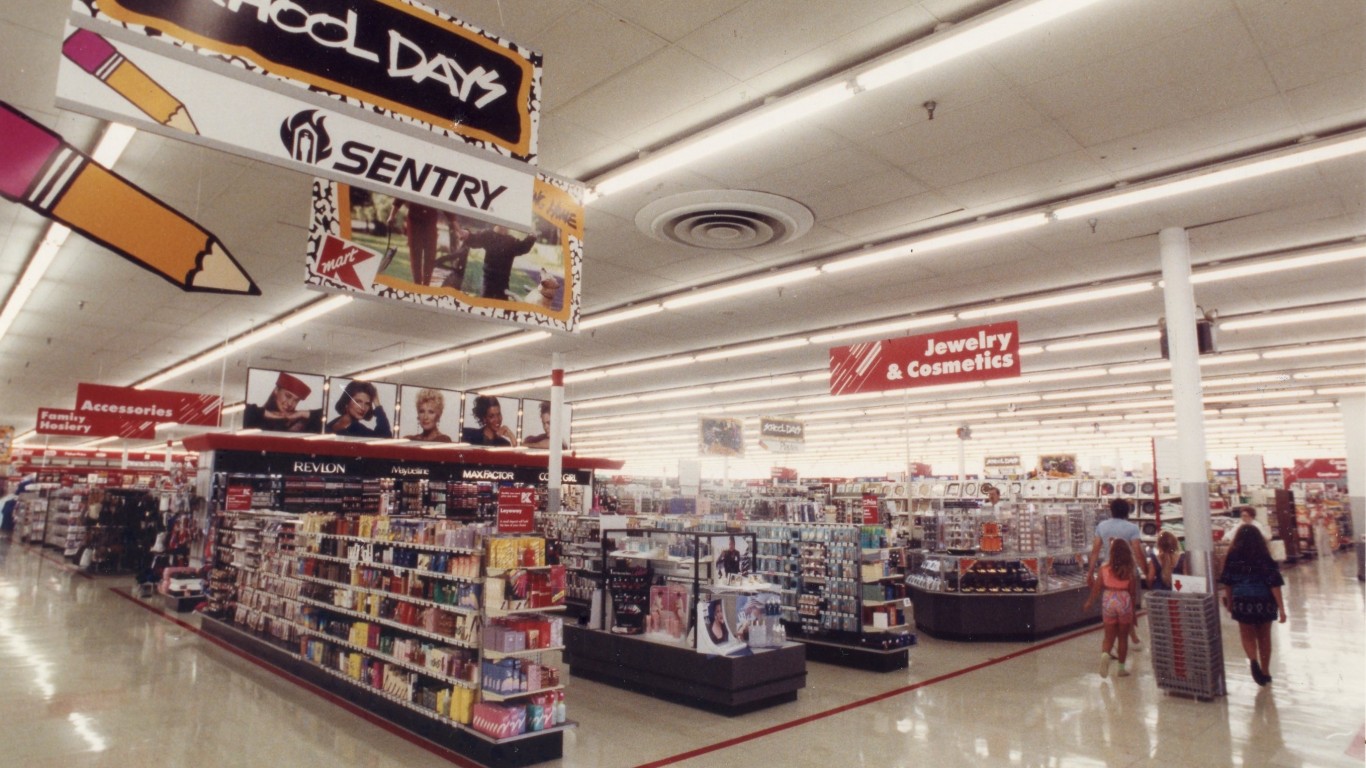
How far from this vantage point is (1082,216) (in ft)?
25.1

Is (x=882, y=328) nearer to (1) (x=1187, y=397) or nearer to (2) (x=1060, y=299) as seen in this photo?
(2) (x=1060, y=299)

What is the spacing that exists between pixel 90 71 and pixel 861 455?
34.7 meters

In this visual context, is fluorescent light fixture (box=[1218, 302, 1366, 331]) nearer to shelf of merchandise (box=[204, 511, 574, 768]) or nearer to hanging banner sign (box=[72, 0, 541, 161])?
shelf of merchandise (box=[204, 511, 574, 768])

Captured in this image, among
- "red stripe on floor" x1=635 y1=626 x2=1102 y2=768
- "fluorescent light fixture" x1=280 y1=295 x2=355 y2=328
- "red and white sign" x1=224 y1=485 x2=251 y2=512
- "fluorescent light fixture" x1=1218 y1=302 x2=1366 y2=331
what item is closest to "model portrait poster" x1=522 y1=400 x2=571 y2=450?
"fluorescent light fixture" x1=280 y1=295 x2=355 y2=328

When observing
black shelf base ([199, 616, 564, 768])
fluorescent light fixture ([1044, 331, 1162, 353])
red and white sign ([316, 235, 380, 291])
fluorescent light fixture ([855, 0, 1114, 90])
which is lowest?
black shelf base ([199, 616, 564, 768])

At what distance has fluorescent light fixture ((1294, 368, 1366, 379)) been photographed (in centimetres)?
1585

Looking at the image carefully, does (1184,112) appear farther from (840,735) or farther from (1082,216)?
(840,735)

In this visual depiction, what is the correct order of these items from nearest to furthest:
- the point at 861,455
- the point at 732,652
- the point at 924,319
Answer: the point at 732,652
the point at 924,319
the point at 861,455

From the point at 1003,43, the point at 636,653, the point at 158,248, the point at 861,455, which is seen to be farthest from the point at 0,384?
the point at 861,455

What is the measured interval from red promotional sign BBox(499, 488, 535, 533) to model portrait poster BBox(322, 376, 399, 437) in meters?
8.09

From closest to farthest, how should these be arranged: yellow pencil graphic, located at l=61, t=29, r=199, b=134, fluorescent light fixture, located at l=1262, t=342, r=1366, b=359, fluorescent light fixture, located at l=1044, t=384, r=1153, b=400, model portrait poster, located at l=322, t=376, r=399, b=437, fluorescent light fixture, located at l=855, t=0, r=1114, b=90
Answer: yellow pencil graphic, located at l=61, t=29, r=199, b=134, fluorescent light fixture, located at l=855, t=0, r=1114, b=90, model portrait poster, located at l=322, t=376, r=399, b=437, fluorescent light fixture, located at l=1262, t=342, r=1366, b=359, fluorescent light fixture, located at l=1044, t=384, r=1153, b=400

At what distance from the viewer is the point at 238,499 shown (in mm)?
9984

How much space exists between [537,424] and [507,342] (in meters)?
1.70

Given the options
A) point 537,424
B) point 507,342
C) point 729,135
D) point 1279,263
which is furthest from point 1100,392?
point 729,135
